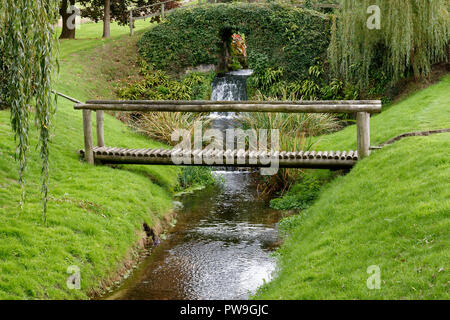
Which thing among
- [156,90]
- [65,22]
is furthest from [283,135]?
[65,22]

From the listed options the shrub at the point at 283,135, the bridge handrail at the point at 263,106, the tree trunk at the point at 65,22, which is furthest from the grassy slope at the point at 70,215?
the tree trunk at the point at 65,22

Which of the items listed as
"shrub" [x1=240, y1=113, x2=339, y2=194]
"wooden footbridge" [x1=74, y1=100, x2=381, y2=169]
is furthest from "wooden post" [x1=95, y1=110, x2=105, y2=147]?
"shrub" [x1=240, y1=113, x2=339, y2=194]

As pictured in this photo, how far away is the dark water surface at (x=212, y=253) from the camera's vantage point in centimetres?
801

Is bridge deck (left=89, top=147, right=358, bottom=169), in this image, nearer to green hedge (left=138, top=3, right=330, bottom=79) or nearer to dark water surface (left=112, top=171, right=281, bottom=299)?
dark water surface (left=112, top=171, right=281, bottom=299)

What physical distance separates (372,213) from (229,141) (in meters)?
8.56

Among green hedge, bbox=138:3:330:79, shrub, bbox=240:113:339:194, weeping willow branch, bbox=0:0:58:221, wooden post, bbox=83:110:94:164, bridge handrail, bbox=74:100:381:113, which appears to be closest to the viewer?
weeping willow branch, bbox=0:0:58:221

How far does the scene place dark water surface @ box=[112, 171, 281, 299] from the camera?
8.01m

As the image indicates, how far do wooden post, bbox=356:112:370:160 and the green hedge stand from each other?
11.9 meters

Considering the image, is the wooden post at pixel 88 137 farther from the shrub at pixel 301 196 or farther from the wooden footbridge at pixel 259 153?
the shrub at pixel 301 196

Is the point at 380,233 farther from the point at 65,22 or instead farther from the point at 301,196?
the point at 65,22

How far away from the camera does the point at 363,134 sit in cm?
1125

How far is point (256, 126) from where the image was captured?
14758 mm

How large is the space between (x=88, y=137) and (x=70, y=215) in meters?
3.66

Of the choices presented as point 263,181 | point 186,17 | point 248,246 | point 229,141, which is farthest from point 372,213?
point 186,17
